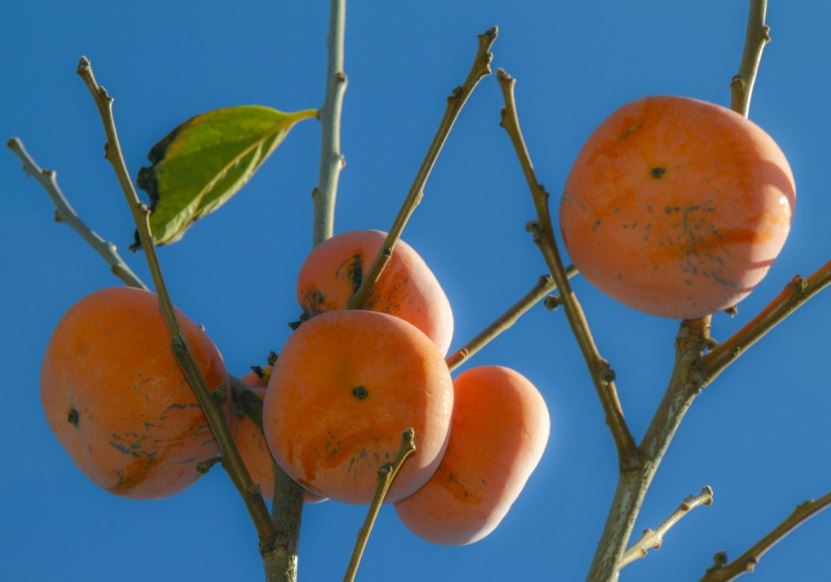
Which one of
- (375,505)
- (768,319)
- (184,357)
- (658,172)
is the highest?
(658,172)

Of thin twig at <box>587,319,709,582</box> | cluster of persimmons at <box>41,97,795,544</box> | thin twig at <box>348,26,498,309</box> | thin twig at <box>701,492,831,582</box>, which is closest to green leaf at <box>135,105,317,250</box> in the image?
cluster of persimmons at <box>41,97,795,544</box>

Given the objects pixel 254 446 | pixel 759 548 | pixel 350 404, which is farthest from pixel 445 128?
pixel 254 446

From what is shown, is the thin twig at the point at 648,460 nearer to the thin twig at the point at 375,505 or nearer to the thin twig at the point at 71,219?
the thin twig at the point at 375,505

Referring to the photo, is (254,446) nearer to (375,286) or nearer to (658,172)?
(375,286)

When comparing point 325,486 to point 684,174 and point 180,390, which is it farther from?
point 684,174

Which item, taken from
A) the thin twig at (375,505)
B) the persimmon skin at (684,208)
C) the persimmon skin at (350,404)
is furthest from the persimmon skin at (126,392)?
the persimmon skin at (684,208)

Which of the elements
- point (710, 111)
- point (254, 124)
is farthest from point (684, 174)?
point (254, 124)

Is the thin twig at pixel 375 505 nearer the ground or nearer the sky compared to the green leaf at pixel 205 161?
nearer the ground
